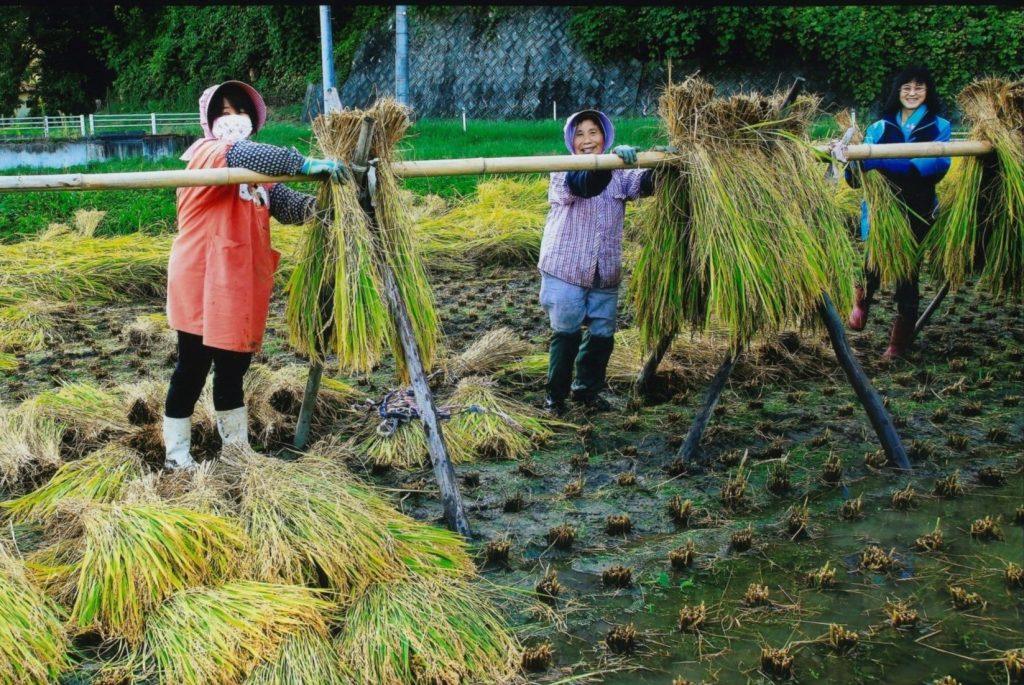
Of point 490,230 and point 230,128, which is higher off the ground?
point 230,128

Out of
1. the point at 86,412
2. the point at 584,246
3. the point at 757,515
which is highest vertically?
the point at 584,246

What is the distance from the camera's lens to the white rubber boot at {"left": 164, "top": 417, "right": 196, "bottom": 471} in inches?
158

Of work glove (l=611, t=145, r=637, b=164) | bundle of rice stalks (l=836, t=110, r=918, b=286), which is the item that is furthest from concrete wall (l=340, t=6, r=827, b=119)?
work glove (l=611, t=145, r=637, b=164)

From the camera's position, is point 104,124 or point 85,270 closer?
point 85,270

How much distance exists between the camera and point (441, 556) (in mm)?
3328

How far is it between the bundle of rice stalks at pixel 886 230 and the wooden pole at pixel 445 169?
21.0 inches

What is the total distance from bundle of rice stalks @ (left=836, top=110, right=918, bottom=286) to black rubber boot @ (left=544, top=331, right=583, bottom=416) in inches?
68.3

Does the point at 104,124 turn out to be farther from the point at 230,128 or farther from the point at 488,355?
the point at 230,128

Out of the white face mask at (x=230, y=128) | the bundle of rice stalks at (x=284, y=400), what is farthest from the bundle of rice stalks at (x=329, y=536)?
the white face mask at (x=230, y=128)

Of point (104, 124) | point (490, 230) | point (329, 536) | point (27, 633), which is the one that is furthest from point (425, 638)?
point (104, 124)

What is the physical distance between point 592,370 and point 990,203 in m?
2.18

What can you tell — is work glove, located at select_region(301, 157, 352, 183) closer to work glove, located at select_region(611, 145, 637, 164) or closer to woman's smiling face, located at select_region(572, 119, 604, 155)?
work glove, located at select_region(611, 145, 637, 164)

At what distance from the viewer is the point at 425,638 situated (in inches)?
110

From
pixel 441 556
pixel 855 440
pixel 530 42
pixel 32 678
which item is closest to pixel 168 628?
pixel 32 678
